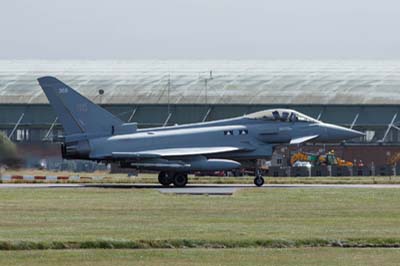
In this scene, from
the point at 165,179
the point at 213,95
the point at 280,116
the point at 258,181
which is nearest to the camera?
the point at 165,179

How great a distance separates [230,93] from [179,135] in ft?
137

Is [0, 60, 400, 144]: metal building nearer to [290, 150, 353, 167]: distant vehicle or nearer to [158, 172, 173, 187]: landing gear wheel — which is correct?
[290, 150, 353, 167]: distant vehicle

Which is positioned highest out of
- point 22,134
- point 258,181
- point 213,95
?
point 213,95

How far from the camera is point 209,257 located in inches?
855

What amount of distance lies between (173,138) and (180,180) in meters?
2.08

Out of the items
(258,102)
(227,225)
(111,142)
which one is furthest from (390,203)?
(258,102)

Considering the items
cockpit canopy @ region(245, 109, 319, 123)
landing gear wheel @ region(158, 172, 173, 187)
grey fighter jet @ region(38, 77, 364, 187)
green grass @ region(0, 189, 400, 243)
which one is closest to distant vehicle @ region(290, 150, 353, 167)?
grey fighter jet @ region(38, 77, 364, 187)

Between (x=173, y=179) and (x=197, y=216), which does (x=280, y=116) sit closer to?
(x=173, y=179)

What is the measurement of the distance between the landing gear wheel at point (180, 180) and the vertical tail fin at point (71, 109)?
403 cm

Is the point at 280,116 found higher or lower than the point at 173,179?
higher

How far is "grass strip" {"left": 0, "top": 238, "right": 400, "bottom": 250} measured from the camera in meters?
23.3

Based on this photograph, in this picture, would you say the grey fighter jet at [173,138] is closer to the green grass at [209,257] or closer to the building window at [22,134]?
the green grass at [209,257]

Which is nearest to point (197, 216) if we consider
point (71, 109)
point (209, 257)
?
point (209, 257)

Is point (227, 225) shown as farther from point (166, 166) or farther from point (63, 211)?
point (166, 166)
